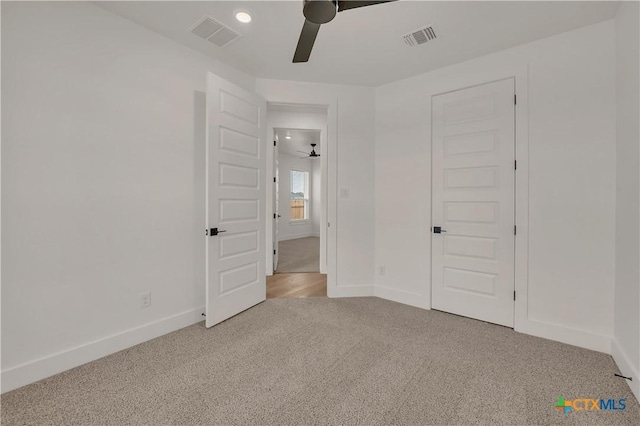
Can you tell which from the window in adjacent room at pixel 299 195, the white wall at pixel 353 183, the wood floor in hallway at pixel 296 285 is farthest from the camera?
the window in adjacent room at pixel 299 195

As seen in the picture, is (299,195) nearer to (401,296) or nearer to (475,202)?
(401,296)

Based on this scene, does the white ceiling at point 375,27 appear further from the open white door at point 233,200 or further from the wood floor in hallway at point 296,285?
the wood floor in hallway at point 296,285

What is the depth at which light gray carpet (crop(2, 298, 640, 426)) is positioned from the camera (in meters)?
1.50

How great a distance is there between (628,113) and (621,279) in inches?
46.9

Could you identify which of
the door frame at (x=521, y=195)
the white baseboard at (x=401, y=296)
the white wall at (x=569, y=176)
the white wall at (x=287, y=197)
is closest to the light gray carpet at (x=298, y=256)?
the white wall at (x=287, y=197)

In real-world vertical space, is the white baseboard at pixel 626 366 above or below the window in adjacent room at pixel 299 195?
below

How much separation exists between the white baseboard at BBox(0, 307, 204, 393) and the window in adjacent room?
632 cm

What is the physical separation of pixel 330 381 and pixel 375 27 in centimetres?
274

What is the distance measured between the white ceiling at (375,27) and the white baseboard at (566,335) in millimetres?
2524

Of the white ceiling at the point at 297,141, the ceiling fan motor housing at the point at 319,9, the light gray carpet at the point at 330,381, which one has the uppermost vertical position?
the white ceiling at the point at 297,141

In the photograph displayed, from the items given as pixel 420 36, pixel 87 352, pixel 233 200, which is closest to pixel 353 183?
pixel 233 200

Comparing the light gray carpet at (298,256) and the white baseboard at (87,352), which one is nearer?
the white baseboard at (87,352)

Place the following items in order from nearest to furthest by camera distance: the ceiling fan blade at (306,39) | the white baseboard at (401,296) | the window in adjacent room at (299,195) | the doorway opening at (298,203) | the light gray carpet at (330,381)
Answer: the light gray carpet at (330,381) < the ceiling fan blade at (306,39) < the white baseboard at (401,296) < the doorway opening at (298,203) < the window in adjacent room at (299,195)

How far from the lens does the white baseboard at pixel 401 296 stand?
3.10 meters
